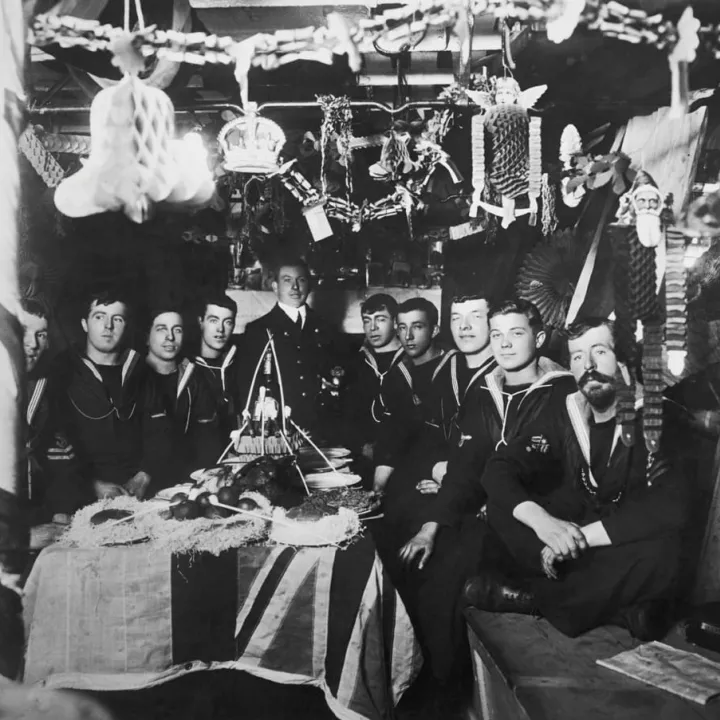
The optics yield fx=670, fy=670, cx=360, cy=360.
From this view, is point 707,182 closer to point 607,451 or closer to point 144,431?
point 607,451

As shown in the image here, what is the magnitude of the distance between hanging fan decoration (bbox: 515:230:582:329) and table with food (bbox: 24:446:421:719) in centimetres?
117

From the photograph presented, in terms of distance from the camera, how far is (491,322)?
288 centimetres

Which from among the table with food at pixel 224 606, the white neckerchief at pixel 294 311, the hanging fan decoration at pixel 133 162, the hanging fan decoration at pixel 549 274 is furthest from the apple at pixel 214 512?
the hanging fan decoration at pixel 549 274

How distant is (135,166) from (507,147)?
1.57m

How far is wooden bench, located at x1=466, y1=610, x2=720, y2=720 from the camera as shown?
93.9 inches

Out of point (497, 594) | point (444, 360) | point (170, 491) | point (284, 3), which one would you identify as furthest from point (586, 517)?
point (284, 3)

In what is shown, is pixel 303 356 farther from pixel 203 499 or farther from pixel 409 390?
pixel 203 499

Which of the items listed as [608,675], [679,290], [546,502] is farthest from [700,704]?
[679,290]

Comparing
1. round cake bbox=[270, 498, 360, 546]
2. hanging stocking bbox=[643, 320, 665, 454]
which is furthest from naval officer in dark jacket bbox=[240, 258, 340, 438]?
hanging stocking bbox=[643, 320, 665, 454]

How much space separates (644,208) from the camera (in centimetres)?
285

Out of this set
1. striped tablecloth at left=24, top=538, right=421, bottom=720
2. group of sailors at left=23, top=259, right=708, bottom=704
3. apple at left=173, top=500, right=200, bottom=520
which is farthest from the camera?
group of sailors at left=23, top=259, right=708, bottom=704

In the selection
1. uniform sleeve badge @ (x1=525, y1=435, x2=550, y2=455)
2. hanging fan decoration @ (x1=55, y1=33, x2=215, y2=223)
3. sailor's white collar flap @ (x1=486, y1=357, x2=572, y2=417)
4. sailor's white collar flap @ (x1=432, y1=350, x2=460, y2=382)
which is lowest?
uniform sleeve badge @ (x1=525, y1=435, x2=550, y2=455)

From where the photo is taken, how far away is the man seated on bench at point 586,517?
2.74 meters

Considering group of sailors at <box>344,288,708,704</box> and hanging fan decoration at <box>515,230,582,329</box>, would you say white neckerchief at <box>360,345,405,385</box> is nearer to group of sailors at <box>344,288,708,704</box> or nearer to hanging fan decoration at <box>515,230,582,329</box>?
group of sailors at <box>344,288,708,704</box>
